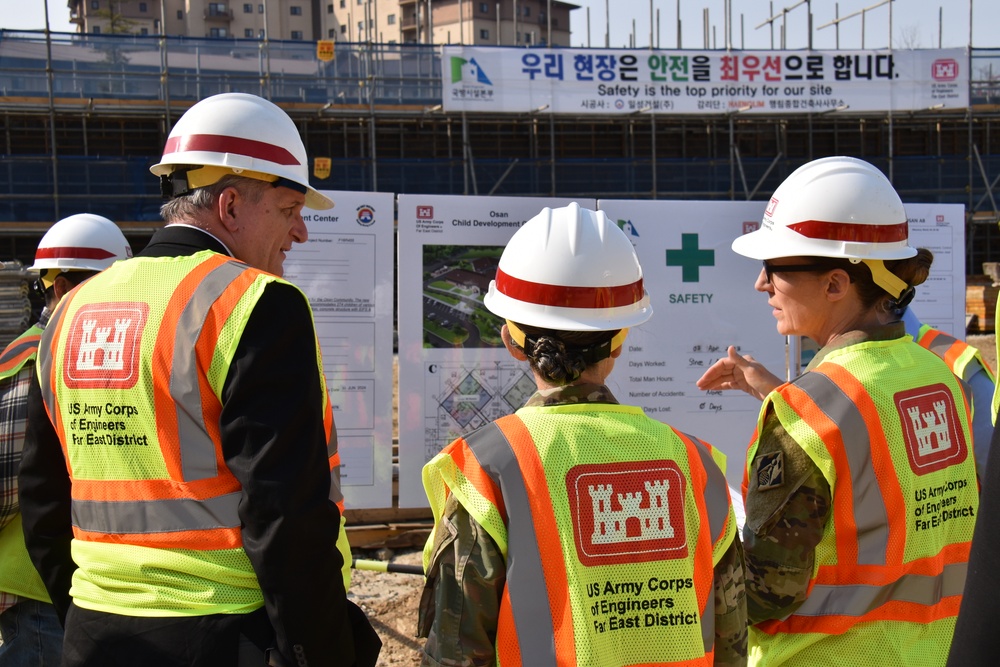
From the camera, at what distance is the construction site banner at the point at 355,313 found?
17.1 feet

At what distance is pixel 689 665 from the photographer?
1785 millimetres

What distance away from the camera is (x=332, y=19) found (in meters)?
46.4

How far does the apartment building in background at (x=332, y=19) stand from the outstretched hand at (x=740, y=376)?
3734cm

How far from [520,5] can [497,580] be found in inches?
1849

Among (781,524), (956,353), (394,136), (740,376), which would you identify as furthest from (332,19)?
(781,524)

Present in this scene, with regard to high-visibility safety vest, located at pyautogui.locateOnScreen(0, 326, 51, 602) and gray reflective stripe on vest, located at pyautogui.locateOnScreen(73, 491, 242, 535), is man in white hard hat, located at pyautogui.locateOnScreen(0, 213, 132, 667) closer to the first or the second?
high-visibility safety vest, located at pyautogui.locateOnScreen(0, 326, 51, 602)

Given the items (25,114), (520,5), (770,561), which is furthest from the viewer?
(520,5)

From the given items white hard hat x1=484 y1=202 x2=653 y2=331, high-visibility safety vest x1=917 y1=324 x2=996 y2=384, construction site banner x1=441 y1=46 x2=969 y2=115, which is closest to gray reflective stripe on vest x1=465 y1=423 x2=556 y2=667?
white hard hat x1=484 y1=202 x2=653 y2=331

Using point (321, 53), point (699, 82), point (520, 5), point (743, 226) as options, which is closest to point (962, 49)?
point (699, 82)

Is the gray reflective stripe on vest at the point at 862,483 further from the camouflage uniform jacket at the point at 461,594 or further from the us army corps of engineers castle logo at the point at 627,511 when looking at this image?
the camouflage uniform jacket at the point at 461,594

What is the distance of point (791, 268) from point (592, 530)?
924mm

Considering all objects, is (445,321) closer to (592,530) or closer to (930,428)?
(930,428)

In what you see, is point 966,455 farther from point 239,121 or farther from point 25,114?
point 25,114

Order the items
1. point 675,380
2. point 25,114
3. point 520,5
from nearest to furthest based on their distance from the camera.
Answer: point 675,380 < point 25,114 < point 520,5
